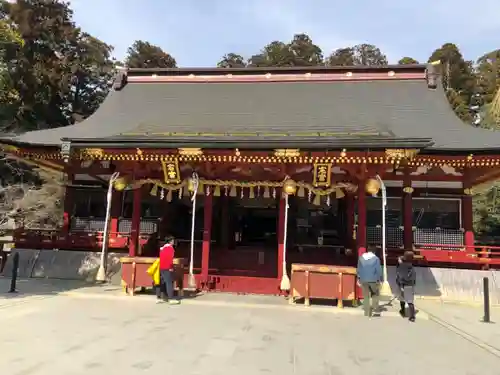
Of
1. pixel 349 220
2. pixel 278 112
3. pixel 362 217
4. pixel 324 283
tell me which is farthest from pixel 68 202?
pixel 362 217

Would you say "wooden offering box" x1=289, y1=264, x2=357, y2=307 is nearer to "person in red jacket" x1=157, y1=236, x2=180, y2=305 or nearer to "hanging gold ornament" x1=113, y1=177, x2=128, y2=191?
"person in red jacket" x1=157, y1=236, x2=180, y2=305

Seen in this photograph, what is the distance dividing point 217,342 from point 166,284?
142 inches

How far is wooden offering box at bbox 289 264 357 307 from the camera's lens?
9273mm

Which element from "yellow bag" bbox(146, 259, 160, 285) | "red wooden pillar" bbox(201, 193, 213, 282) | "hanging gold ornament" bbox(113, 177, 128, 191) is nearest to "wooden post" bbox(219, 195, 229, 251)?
"red wooden pillar" bbox(201, 193, 213, 282)

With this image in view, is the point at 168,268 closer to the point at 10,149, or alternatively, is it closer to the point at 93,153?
the point at 93,153

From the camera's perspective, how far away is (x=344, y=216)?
14.0 m

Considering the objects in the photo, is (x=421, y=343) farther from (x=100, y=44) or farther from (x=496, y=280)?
(x=100, y=44)

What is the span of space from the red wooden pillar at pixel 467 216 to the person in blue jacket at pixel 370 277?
5.46 metres

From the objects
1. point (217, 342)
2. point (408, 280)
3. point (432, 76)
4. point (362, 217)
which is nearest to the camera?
point (217, 342)

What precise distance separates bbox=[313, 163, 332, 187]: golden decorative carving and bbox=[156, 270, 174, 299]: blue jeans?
13.9ft

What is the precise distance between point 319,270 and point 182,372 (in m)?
5.34

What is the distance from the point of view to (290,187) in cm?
1032

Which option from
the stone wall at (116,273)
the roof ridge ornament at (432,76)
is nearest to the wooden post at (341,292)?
the stone wall at (116,273)

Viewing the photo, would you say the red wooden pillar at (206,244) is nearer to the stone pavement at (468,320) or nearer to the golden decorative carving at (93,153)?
the golden decorative carving at (93,153)
